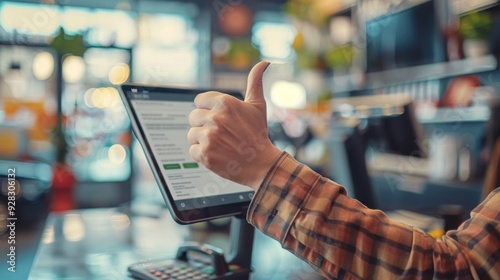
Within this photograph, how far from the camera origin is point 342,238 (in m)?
0.62

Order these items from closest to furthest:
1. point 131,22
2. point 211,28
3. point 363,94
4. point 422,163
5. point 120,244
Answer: point 120,244 < point 422,163 < point 363,94 < point 131,22 < point 211,28

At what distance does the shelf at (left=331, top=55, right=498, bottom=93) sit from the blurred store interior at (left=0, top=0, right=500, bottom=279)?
0.01 meters

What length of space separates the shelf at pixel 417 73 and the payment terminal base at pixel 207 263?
8.17ft

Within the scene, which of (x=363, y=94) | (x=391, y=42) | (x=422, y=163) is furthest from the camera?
(x=363, y=94)

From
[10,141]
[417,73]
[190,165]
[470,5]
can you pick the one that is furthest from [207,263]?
[417,73]

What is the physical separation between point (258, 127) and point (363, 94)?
383 centimetres

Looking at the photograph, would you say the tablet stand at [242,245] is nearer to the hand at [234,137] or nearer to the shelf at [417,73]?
the hand at [234,137]

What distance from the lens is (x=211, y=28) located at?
5.50 metres

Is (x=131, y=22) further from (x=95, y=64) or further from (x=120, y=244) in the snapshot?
(x=120, y=244)

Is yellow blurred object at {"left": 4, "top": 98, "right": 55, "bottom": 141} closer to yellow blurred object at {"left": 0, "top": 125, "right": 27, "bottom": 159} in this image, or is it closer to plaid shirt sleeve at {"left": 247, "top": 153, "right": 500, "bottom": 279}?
yellow blurred object at {"left": 0, "top": 125, "right": 27, "bottom": 159}

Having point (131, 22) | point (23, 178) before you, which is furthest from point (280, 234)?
point (131, 22)

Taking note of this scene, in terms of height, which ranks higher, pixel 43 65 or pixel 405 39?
pixel 405 39

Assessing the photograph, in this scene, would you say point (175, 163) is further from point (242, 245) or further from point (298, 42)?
point (298, 42)

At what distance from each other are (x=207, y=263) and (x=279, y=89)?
4813 millimetres
